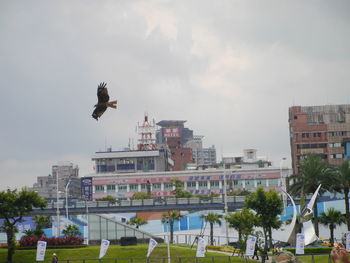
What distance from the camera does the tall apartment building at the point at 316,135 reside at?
586 ft

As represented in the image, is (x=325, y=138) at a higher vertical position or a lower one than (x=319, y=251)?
higher

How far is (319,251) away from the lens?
64.6 metres

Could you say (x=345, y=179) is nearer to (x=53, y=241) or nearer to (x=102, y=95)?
(x=53, y=241)

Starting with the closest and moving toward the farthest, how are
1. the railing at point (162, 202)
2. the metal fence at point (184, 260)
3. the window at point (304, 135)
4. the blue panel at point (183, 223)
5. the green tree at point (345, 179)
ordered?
the metal fence at point (184, 260) → the green tree at point (345, 179) → the blue panel at point (183, 223) → the railing at point (162, 202) → the window at point (304, 135)

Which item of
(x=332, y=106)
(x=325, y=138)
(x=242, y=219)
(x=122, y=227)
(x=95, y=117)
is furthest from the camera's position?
(x=332, y=106)

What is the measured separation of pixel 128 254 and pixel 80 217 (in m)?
62.9

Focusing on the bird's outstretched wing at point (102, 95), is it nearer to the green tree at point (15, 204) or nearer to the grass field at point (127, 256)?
the grass field at point (127, 256)

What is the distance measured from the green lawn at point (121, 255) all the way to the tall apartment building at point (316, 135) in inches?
4628

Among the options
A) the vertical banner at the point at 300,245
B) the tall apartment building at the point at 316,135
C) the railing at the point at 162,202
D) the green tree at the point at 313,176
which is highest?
the tall apartment building at the point at 316,135

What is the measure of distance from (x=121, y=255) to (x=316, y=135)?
125357 millimetres

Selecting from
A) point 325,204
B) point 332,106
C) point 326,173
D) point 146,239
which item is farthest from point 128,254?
point 332,106

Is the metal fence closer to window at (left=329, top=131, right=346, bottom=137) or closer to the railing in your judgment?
the railing

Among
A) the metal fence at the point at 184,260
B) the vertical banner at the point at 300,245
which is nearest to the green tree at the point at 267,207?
the metal fence at the point at 184,260

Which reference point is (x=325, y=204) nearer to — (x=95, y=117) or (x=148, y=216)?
(x=148, y=216)
